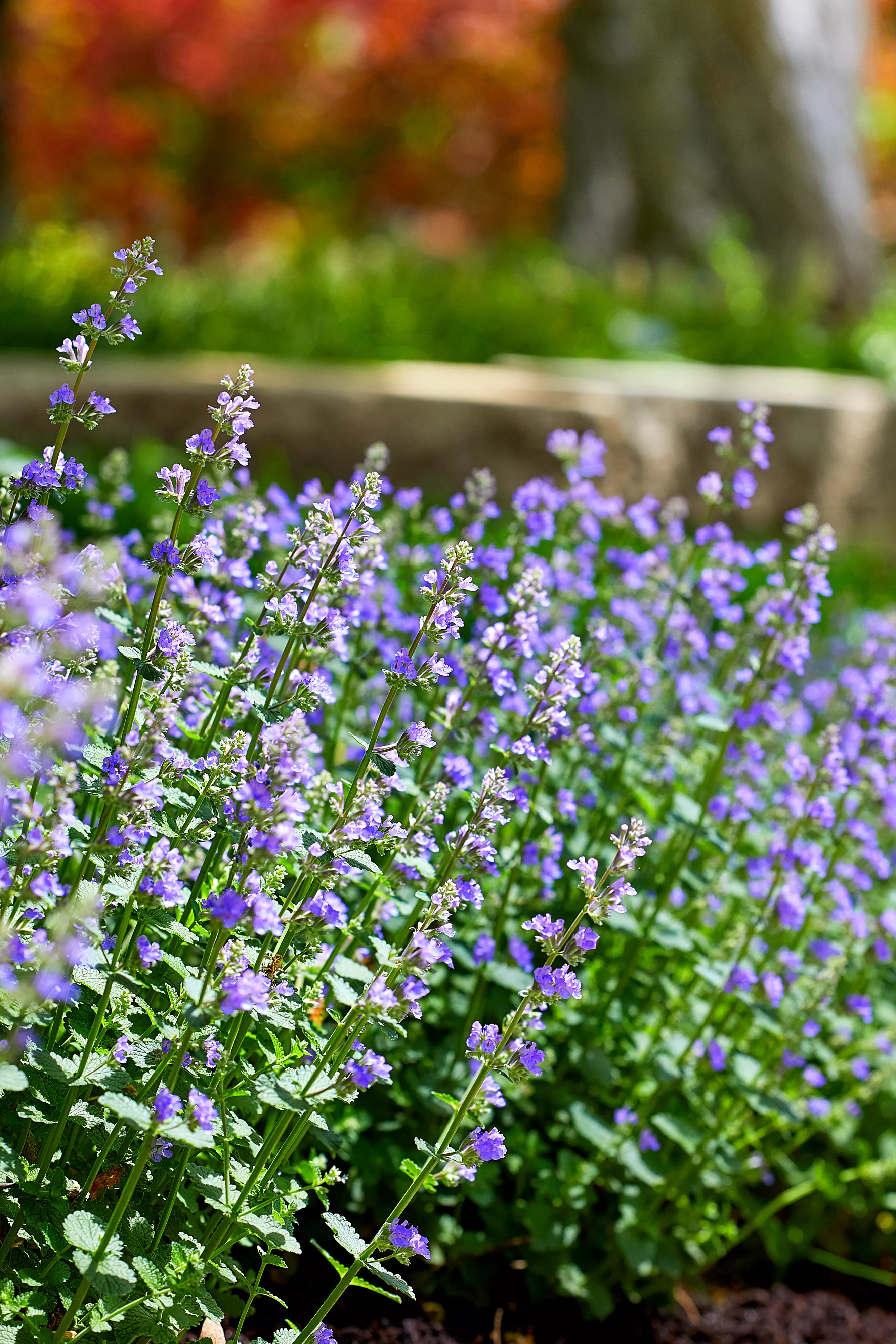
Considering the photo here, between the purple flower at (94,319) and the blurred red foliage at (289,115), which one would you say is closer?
the purple flower at (94,319)

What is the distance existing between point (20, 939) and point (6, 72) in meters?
10.3

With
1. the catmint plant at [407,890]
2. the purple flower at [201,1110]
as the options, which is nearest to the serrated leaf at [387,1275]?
the catmint plant at [407,890]

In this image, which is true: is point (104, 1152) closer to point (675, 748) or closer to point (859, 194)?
point (675, 748)

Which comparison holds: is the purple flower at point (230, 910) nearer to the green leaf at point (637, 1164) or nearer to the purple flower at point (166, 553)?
the purple flower at point (166, 553)

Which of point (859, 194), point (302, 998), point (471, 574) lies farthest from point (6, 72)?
point (302, 998)

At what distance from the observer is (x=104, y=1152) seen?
1.68 meters

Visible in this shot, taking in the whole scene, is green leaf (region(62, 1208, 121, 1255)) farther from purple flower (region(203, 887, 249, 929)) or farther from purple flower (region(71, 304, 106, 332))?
purple flower (region(71, 304, 106, 332))

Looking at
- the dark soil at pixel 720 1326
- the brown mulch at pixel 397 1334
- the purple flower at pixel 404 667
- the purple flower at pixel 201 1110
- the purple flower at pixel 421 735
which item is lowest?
the brown mulch at pixel 397 1334

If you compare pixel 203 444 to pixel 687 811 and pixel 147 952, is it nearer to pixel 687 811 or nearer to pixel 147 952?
pixel 147 952

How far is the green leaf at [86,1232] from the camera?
1.53m

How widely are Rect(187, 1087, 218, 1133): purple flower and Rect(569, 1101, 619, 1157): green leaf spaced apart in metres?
1.08

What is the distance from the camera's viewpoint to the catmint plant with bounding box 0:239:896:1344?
1.62m

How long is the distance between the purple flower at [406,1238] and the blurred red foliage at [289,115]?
442 inches

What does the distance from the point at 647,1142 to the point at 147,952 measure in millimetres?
1296
